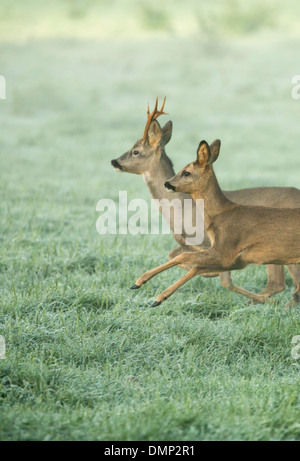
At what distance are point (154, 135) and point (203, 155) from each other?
108cm

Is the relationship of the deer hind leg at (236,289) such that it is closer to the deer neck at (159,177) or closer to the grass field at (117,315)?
the grass field at (117,315)

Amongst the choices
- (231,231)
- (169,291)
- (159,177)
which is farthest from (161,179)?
(169,291)

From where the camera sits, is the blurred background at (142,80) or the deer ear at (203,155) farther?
the blurred background at (142,80)

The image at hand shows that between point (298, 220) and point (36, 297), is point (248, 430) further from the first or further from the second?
point (36, 297)

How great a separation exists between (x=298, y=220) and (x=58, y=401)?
6.29 feet

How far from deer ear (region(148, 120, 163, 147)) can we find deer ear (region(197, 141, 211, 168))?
99 cm

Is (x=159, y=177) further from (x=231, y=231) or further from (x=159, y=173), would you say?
(x=231, y=231)

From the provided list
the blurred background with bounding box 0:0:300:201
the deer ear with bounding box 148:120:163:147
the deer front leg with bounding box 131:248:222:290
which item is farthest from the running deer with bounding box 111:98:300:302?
the blurred background with bounding box 0:0:300:201

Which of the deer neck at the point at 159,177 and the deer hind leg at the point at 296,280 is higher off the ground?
the deer neck at the point at 159,177

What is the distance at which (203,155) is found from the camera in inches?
196

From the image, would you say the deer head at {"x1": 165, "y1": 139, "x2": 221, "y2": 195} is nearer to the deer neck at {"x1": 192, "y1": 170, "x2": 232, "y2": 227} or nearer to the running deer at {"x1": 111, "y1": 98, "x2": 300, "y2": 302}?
the deer neck at {"x1": 192, "y1": 170, "x2": 232, "y2": 227}

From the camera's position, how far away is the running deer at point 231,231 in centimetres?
483

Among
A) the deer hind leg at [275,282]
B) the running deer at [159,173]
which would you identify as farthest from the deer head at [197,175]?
the deer hind leg at [275,282]
